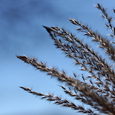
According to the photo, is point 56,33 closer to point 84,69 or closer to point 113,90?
point 84,69

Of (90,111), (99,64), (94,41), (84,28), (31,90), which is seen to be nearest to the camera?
(90,111)

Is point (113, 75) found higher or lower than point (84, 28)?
lower

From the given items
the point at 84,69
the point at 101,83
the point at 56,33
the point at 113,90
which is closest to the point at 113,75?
the point at 113,90

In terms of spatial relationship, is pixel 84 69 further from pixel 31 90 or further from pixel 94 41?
pixel 31 90

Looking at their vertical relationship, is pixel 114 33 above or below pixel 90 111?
above

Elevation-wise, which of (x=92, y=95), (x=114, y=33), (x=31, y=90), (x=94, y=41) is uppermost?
(x=114, y=33)

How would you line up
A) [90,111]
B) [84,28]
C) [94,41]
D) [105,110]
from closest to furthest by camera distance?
[105,110] < [90,111] < [94,41] < [84,28]

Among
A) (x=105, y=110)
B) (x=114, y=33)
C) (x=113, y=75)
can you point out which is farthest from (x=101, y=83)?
(x=105, y=110)

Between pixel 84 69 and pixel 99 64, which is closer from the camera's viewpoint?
pixel 99 64

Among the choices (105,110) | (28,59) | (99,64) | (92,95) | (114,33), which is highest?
(114,33)
